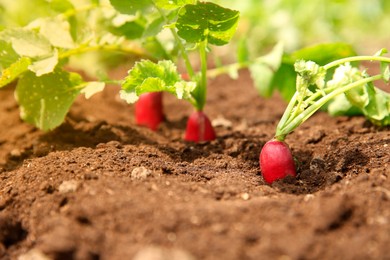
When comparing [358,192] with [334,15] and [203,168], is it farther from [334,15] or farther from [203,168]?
[334,15]

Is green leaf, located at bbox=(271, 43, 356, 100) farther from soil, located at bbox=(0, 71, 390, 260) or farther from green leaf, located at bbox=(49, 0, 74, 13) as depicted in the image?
green leaf, located at bbox=(49, 0, 74, 13)

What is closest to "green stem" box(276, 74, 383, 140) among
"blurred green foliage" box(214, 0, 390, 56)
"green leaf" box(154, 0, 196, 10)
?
"green leaf" box(154, 0, 196, 10)

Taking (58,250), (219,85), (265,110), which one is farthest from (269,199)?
(219,85)

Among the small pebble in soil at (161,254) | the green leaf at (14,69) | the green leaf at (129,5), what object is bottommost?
the small pebble in soil at (161,254)

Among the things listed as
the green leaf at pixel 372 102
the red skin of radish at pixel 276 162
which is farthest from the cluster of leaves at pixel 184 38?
the green leaf at pixel 372 102

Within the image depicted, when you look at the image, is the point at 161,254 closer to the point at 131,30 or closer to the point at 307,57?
the point at 131,30

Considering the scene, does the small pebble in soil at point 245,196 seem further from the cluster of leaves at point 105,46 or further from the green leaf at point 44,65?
the green leaf at point 44,65
